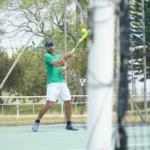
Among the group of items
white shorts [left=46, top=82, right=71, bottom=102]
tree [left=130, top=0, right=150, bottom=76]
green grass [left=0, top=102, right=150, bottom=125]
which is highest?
tree [left=130, top=0, right=150, bottom=76]

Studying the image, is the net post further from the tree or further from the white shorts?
the tree

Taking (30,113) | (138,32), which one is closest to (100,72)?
(138,32)

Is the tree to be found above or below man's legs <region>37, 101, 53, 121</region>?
above

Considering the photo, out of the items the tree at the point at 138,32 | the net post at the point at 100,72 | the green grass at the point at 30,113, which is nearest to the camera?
the net post at the point at 100,72

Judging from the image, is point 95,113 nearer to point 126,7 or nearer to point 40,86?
point 126,7

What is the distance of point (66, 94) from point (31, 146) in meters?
2.41

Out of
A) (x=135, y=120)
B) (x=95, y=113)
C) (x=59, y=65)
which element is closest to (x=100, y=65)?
(x=95, y=113)

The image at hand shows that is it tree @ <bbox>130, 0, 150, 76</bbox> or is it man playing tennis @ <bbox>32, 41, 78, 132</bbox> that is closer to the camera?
man playing tennis @ <bbox>32, 41, 78, 132</bbox>

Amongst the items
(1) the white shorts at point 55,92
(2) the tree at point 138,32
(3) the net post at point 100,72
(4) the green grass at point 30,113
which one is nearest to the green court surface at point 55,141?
(1) the white shorts at point 55,92

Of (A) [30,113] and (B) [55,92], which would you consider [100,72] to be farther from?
(A) [30,113]

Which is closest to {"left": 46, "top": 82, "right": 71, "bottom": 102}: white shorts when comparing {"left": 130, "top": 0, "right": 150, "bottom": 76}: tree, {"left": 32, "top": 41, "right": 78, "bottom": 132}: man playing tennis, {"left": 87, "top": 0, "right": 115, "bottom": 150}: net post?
{"left": 32, "top": 41, "right": 78, "bottom": 132}: man playing tennis

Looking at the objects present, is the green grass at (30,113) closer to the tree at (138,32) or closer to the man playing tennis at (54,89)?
the tree at (138,32)

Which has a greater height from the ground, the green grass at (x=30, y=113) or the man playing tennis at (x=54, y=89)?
the man playing tennis at (x=54, y=89)

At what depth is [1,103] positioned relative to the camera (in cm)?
1502
